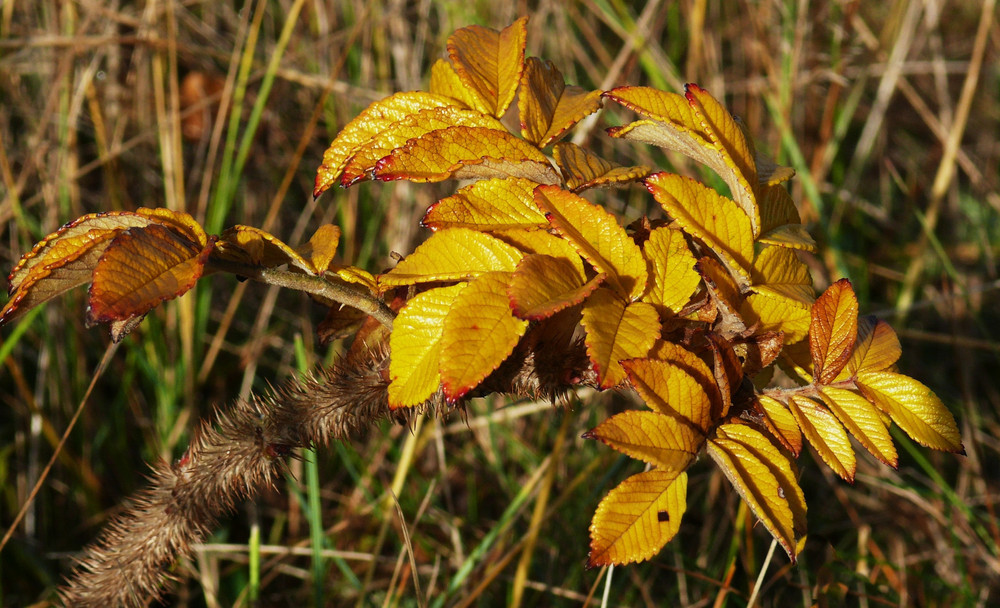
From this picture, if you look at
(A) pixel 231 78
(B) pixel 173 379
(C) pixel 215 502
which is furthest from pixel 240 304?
(C) pixel 215 502

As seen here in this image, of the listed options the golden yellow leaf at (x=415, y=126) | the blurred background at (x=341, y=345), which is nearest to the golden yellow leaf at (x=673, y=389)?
the golden yellow leaf at (x=415, y=126)

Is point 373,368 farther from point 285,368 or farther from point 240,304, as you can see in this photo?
point 240,304

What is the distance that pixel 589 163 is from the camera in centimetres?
67

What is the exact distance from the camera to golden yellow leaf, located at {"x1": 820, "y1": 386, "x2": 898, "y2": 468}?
624 mm

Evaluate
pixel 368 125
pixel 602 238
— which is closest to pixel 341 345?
pixel 368 125

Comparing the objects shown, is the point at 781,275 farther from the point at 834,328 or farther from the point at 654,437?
the point at 654,437

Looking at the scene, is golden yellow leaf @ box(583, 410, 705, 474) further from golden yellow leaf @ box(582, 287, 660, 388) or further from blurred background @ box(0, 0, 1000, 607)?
blurred background @ box(0, 0, 1000, 607)

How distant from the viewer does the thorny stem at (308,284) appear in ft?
2.02

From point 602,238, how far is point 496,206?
0.30 ft

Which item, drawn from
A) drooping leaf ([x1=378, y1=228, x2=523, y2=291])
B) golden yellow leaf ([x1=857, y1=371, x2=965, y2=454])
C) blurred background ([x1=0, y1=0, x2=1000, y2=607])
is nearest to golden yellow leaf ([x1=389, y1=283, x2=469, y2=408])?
drooping leaf ([x1=378, y1=228, x2=523, y2=291])

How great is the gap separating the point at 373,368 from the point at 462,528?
44.3 inches

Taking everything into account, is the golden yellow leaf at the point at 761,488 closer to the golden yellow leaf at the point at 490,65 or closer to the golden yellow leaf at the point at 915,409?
the golden yellow leaf at the point at 915,409

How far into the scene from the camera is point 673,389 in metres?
0.61

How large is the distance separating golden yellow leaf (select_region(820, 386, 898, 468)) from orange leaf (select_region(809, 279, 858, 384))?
0.09ft
